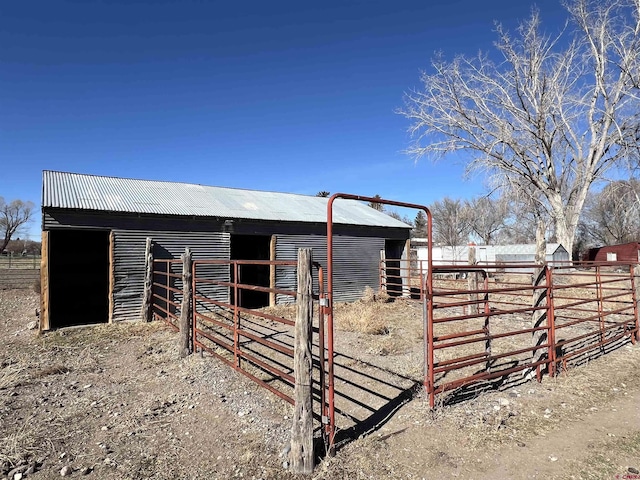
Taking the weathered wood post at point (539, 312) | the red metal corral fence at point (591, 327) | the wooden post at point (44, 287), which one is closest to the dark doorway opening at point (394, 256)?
the red metal corral fence at point (591, 327)

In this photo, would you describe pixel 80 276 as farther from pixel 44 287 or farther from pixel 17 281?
pixel 17 281

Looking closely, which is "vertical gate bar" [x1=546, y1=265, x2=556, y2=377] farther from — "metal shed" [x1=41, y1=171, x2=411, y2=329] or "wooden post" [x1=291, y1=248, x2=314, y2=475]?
"metal shed" [x1=41, y1=171, x2=411, y2=329]

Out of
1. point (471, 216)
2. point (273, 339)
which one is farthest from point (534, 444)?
point (471, 216)

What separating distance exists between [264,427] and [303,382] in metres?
1.01

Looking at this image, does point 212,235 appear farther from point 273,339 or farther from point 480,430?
point 480,430

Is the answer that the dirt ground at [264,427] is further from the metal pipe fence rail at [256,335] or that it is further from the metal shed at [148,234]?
the metal shed at [148,234]

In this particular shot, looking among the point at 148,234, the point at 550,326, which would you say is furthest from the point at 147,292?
the point at 550,326

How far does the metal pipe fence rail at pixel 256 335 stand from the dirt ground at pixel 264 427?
31cm

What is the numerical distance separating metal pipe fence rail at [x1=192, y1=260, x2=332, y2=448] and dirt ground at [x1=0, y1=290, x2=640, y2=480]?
0.31 meters

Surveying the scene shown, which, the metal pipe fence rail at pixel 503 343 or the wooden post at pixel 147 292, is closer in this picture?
the metal pipe fence rail at pixel 503 343

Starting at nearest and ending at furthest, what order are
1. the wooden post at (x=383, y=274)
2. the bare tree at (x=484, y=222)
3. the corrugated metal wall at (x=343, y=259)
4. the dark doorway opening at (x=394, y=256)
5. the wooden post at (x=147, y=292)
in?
the wooden post at (x=147, y=292), the corrugated metal wall at (x=343, y=259), the wooden post at (x=383, y=274), the dark doorway opening at (x=394, y=256), the bare tree at (x=484, y=222)

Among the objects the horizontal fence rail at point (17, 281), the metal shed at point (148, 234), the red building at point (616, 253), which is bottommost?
the horizontal fence rail at point (17, 281)

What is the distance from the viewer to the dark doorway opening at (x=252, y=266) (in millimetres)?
13742

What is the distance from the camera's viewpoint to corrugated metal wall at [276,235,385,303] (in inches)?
488
